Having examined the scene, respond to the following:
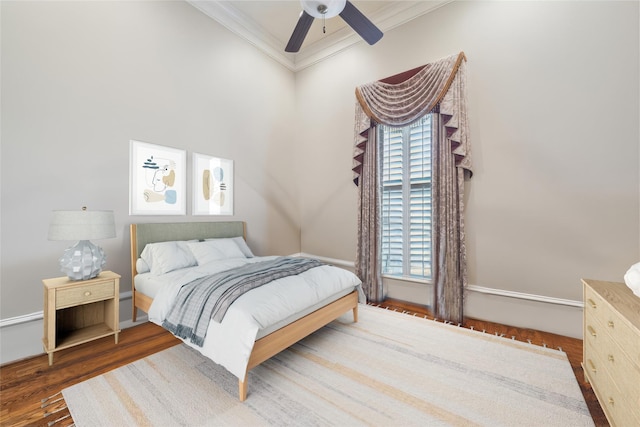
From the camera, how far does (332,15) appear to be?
2316 mm

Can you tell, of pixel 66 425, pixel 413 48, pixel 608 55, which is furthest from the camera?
pixel 413 48

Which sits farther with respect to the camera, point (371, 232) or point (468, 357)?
point (371, 232)

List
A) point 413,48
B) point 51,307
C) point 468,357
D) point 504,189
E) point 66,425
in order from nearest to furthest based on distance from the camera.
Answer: point 66,425 < point 51,307 < point 468,357 < point 504,189 < point 413,48

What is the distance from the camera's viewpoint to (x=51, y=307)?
2.02m

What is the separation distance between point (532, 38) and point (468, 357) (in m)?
3.11

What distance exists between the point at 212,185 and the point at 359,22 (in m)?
2.47

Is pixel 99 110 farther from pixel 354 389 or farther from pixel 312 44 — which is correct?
pixel 354 389

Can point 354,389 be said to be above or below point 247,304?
below

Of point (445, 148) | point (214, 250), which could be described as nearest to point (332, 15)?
point (445, 148)

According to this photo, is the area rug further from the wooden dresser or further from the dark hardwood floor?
the wooden dresser

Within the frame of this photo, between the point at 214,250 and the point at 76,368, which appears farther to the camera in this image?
the point at 214,250

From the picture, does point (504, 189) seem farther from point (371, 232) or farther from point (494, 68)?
point (371, 232)

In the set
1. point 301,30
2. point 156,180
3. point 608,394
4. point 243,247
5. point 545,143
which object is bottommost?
point 608,394

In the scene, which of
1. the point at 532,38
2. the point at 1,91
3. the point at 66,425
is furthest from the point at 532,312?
the point at 1,91
